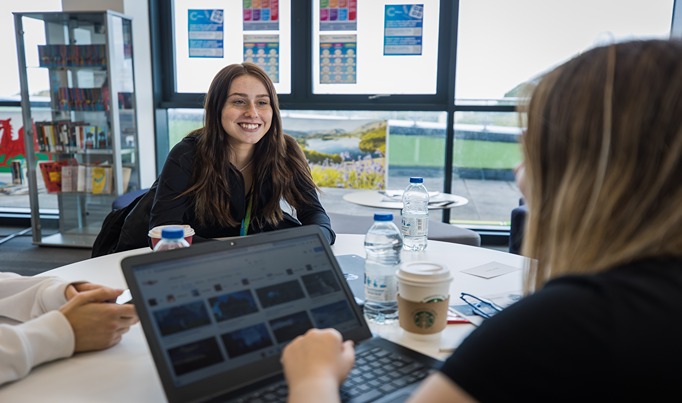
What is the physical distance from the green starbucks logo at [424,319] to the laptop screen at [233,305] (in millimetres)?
108

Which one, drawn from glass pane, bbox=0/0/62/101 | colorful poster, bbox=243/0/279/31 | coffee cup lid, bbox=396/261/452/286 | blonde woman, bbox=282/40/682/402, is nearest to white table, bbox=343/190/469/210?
colorful poster, bbox=243/0/279/31

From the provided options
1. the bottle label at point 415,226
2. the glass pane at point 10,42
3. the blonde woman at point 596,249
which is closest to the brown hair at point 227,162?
the bottle label at point 415,226

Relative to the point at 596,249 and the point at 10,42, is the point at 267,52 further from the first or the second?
the point at 596,249

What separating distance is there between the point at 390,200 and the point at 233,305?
2533mm

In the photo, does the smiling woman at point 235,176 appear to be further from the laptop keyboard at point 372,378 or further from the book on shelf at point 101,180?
the book on shelf at point 101,180

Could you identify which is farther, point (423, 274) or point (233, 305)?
point (423, 274)

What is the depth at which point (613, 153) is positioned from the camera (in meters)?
0.64

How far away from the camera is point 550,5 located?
416 centimetres

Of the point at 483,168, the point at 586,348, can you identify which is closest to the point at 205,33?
the point at 483,168

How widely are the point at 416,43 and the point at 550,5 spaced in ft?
3.32

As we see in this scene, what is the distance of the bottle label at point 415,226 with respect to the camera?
1.85m

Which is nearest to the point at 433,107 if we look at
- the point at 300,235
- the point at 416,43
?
the point at 416,43

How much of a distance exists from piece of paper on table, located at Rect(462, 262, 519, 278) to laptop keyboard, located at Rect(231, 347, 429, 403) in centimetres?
61

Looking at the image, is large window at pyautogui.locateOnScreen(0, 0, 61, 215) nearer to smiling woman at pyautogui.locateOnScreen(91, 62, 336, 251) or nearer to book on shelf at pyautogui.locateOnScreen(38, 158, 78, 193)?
book on shelf at pyautogui.locateOnScreen(38, 158, 78, 193)
